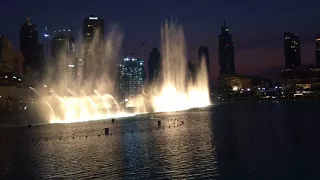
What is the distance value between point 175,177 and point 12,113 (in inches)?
2785

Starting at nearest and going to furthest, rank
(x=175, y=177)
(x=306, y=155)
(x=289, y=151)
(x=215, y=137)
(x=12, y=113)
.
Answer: (x=175, y=177) → (x=306, y=155) → (x=289, y=151) → (x=215, y=137) → (x=12, y=113)

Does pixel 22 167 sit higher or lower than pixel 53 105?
lower

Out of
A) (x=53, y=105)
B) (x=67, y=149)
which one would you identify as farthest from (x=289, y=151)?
(x=53, y=105)

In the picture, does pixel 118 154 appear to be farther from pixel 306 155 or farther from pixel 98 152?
pixel 306 155

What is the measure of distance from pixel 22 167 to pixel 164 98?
95.5m

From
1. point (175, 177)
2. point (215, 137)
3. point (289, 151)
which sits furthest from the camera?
point (215, 137)

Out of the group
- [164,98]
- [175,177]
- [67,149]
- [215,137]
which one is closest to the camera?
[175,177]

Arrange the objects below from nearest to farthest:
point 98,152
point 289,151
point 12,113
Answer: point 289,151, point 98,152, point 12,113

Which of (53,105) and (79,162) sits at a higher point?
(53,105)

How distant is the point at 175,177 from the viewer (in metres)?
19.8

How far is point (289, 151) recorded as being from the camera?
2631cm

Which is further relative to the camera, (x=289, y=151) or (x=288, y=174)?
(x=289, y=151)

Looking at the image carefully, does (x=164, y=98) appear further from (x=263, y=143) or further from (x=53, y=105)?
(x=263, y=143)

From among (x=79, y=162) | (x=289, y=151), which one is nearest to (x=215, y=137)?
(x=289, y=151)
